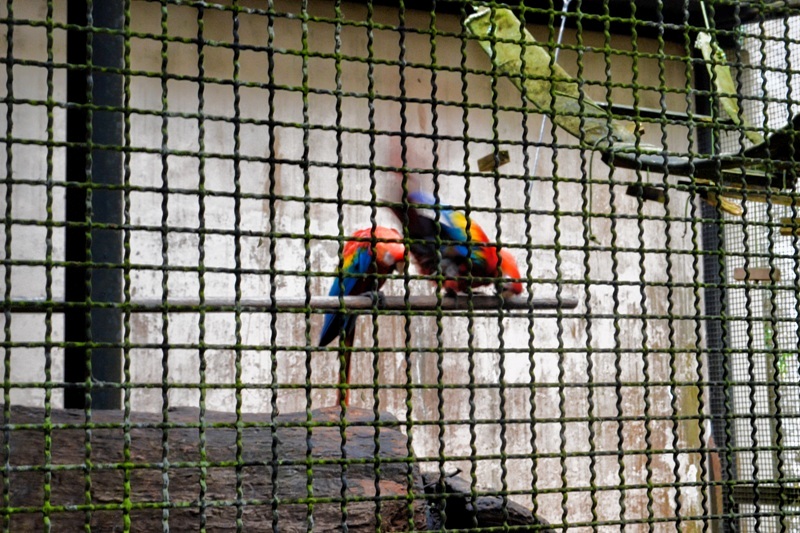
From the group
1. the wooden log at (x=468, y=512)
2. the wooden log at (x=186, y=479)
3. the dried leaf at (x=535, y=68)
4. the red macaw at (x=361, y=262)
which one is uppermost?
the dried leaf at (x=535, y=68)

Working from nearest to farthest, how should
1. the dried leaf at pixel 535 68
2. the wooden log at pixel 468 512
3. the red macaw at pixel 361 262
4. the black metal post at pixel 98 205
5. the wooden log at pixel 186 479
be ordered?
the dried leaf at pixel 535 68, the wooden log at pixel 186 479, the wooden log at pixel 468 512, the black metal post at pixel 98 205, the red macaw at pixel 361 262

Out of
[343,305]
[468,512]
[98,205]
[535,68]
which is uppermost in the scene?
[535,68]

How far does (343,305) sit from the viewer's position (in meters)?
1.66

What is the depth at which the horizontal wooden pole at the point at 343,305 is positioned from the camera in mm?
1501

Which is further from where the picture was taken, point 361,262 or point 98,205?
point 361,262

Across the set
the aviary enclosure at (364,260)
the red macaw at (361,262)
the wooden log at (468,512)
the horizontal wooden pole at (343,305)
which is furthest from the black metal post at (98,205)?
the wooden log at (468,512)

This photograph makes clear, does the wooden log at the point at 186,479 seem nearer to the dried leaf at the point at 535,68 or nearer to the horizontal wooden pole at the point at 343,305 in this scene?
the horizontal wooden pole at the point at 343,305

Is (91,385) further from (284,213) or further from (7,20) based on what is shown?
(284,213)

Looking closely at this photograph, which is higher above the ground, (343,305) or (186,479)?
(343,305)

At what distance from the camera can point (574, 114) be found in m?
1.84

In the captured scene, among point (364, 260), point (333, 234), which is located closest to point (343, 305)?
point (364, 260)

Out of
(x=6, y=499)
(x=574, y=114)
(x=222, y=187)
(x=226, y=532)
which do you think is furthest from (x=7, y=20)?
(x=222, y=187)

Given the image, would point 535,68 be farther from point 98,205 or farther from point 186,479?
point 98,205

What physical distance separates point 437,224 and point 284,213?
3.61m
